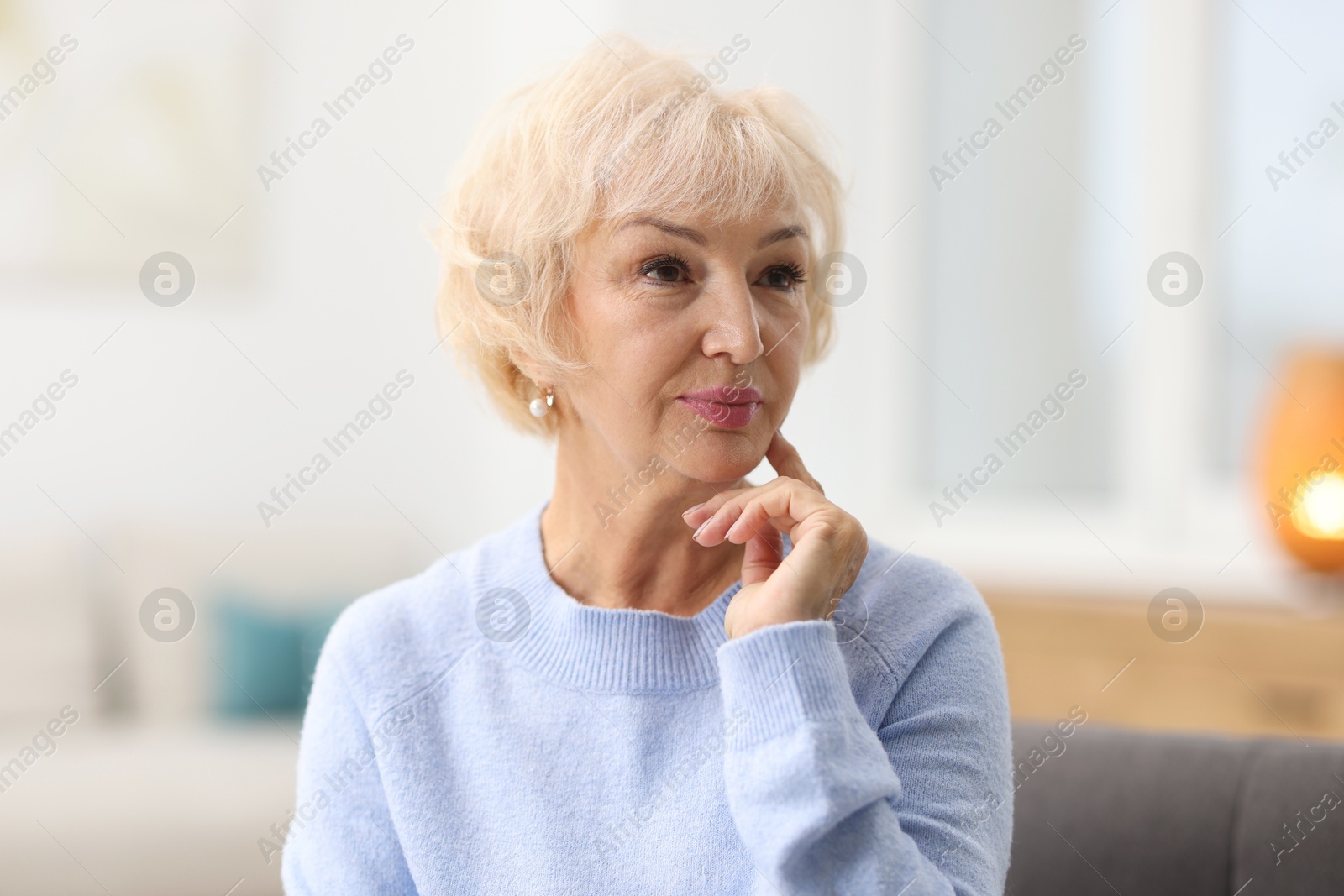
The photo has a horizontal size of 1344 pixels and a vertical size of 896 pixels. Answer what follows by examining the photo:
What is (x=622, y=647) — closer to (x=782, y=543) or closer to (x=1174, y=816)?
(x=782, y=543)

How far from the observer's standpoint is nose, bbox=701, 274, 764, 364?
119 centimetres

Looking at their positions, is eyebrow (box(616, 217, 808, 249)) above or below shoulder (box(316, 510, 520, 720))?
above

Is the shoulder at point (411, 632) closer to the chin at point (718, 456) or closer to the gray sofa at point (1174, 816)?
the chin at point (718, 456)

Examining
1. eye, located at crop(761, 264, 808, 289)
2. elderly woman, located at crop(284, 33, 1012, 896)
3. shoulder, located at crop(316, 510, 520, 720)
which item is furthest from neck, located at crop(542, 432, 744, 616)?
eye, located at crop(761, 264, 808, 289)

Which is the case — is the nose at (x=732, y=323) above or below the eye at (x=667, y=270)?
below

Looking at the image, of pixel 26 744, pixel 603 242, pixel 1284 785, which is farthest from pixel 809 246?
pixel 26 744

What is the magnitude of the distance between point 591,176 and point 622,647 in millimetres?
499

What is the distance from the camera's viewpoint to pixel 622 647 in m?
1.30

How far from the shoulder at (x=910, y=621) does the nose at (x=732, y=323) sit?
285 mm

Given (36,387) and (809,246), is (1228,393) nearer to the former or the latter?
(809,246)

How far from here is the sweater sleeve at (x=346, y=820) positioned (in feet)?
4.30

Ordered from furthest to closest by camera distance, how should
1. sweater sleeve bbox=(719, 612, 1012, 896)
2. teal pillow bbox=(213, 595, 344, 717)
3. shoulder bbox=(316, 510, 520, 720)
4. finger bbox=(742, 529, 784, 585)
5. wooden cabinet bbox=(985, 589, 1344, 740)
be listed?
teal pillow bbox=(213, 595, 344, 717) < wooden cabinet bbox=(985, 589, 1344, 740) < shoulder bbox=(316, 510, 520, 720) < finger bbox=(742, 529, 784, 585) < sweater sleeve bbox=(719, 612, 1012, 896)

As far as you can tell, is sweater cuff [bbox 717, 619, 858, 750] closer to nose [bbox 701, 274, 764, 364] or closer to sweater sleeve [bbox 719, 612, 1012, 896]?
sweater sleeve [bbox 719, 612, 1012, 896]

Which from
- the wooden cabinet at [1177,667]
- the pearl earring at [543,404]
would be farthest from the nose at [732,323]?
the wooden cabinet at [1177,667]
